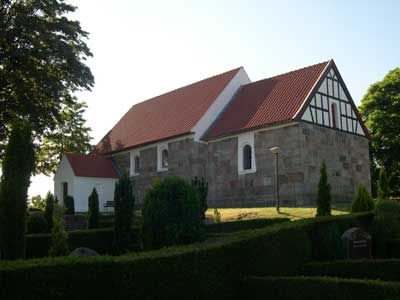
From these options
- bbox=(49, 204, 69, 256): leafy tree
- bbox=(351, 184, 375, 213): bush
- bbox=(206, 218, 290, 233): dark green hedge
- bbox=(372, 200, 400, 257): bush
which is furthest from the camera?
bbox=(351, 184, 375, 213): bush

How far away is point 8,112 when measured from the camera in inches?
1025

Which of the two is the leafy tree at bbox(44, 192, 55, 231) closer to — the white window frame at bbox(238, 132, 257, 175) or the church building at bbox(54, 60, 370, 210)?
the church building at bbox(54, 60, 370, 210)

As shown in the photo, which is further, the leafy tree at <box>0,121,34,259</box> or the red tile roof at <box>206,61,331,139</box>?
the red tile roof at <box>206,61,331,139</box>

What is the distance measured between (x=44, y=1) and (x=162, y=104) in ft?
34.5

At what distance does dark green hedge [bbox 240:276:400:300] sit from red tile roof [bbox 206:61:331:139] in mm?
13920

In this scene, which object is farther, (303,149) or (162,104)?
(162,104)

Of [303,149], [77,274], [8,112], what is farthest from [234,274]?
[8,112]

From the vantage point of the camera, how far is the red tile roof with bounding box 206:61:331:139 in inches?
928

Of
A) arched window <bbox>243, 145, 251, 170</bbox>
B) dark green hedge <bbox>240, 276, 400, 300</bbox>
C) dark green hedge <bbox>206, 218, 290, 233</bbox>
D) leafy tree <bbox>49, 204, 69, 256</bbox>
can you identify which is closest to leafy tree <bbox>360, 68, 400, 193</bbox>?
arched window <bbox>243, 145, 251, 170</bbox>

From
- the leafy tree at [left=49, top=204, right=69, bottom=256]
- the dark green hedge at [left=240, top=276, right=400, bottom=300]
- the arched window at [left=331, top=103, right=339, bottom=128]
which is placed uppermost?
the arched window at [left=331, top=103, right=339, bottom=128]

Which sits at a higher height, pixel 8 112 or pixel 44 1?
pixel 44 1

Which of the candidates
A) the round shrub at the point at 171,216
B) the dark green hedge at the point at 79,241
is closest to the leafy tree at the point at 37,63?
the dark green hedge at the point at 79,241

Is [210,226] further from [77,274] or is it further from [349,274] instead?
[77,274]

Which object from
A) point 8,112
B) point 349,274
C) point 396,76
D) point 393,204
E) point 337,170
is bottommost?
point 349,274
